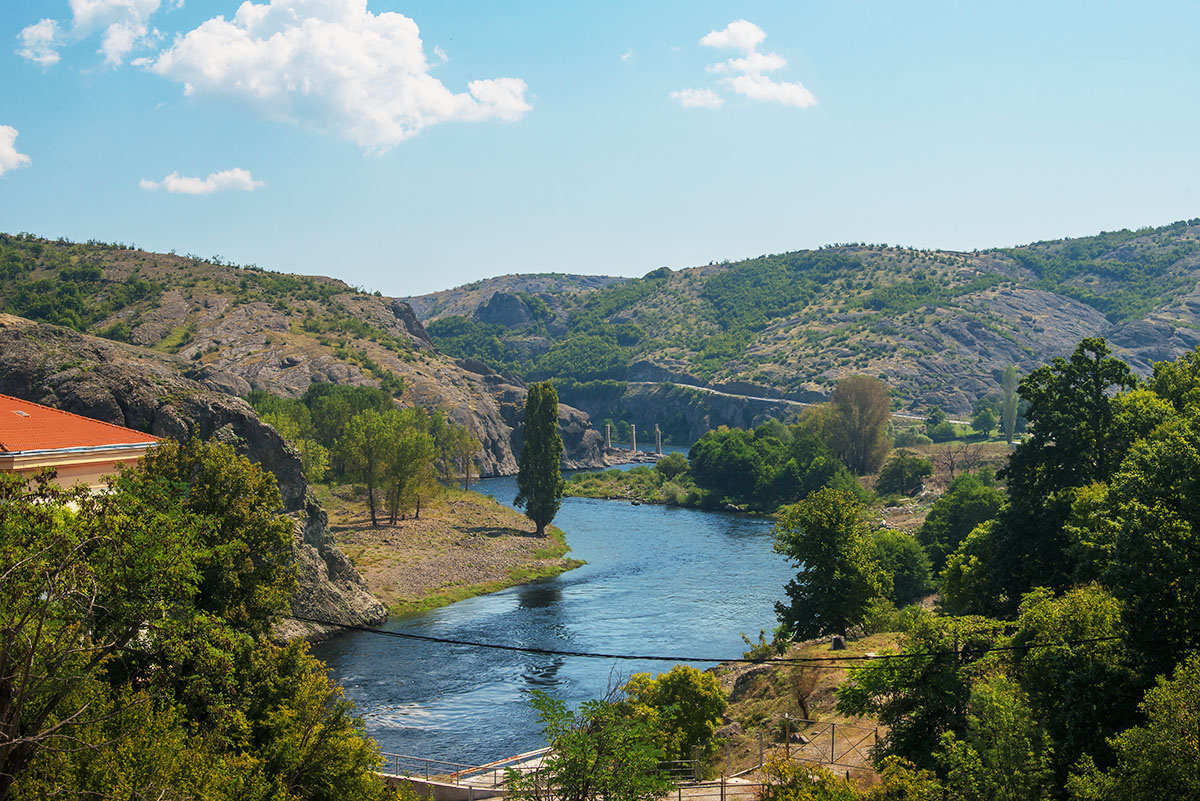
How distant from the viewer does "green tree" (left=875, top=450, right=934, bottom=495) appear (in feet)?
350

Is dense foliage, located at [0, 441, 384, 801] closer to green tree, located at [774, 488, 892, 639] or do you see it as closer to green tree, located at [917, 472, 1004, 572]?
green tree, located at [774, 488, 892, 639]

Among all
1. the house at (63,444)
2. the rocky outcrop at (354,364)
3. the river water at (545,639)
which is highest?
the rocky outcrop at (354,364)

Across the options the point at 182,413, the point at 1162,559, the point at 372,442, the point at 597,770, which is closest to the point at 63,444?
the point at 182,413

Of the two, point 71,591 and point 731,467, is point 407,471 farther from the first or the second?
point 71,591

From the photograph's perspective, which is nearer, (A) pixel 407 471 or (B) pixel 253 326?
(A) pixel 407 471

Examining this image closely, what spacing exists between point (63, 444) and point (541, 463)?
5158 cm

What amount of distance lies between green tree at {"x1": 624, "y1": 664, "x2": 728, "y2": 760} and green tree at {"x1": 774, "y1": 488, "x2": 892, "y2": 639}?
614 inches

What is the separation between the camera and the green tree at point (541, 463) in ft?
275

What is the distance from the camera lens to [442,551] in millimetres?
72500

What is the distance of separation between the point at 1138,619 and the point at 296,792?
22139 millimetres

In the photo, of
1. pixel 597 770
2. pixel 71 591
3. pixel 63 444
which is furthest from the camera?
pixel 63 444

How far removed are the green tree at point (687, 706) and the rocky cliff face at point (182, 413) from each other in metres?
25.5

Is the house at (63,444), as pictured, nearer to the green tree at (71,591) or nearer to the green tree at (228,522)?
the green tree at (228,522)

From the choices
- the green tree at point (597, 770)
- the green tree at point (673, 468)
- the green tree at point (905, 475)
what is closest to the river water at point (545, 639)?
the green tree at point (597, 770)
